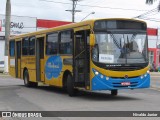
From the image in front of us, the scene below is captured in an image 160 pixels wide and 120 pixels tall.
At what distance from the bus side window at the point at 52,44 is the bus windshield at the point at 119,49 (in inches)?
144

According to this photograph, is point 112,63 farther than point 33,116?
Yes

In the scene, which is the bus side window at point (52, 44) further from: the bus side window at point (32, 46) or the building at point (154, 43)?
the building at point (154, 43)

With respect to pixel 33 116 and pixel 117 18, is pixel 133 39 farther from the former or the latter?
pixel 33 116

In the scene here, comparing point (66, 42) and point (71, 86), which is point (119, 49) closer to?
point (71, 86)

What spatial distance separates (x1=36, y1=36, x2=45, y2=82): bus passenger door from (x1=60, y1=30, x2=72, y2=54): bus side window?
2.82m

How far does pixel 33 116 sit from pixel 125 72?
Result: 17.0ft

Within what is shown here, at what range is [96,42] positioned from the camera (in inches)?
655

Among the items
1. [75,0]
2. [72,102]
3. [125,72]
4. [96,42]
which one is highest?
[75,0]

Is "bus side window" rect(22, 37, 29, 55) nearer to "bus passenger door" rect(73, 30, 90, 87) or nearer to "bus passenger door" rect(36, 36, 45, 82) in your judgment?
"bus passenger door" rect(36, 36, 45, 82)

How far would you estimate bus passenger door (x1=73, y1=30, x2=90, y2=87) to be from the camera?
56.0ft

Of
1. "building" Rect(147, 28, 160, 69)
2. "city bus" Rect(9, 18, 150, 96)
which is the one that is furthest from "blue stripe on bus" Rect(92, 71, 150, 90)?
"building" Rect(147, 28, 160, 69)

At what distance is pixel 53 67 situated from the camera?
66.6 feet

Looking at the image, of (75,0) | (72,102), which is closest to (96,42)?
(72,102)

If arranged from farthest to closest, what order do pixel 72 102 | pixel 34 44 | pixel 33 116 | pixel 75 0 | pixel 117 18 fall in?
1. pixel 75 0
2. pixel 34 44
3. pixel 117 18
4. pixel 72 102
5. pixel 33 116
